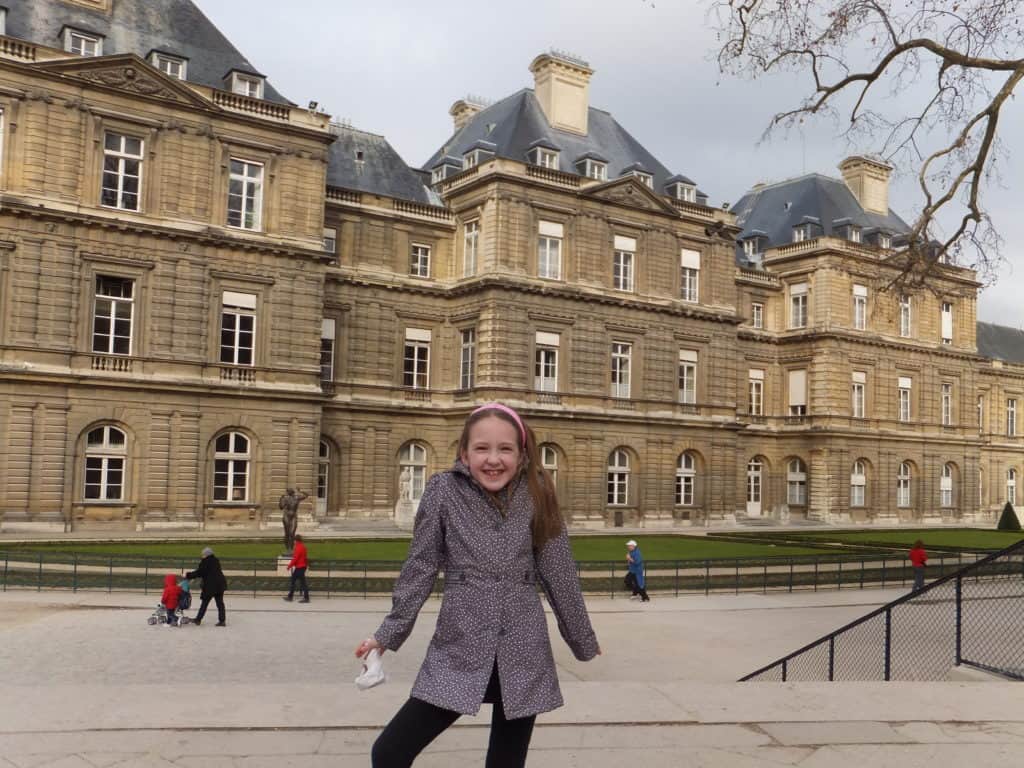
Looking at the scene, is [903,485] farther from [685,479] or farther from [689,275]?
[689,275]

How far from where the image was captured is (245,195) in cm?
3262

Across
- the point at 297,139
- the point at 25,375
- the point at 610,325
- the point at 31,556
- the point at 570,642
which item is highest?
the point at 297,139

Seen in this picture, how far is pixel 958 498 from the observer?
56.8m

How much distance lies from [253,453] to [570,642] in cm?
2932

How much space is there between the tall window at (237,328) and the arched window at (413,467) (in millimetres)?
8666

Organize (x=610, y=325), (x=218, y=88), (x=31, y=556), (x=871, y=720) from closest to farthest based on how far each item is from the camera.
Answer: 1. (x=871, y=720)
2. (x=31, y=556)
3. (x=218, y=88)
4. (x=610, y=325)

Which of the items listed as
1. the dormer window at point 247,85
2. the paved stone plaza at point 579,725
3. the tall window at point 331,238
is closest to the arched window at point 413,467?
the tall window at point 331,238

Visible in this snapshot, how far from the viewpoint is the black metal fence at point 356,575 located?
18594 millimetres

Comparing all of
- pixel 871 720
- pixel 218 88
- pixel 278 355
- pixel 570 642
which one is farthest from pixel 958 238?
pixel 218 88

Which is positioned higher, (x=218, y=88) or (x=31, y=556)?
(x=218, y=88)

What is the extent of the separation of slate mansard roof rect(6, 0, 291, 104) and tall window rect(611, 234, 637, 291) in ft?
49.8

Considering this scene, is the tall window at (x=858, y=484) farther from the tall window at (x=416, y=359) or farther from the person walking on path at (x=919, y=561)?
the person walking on path at (x=919, y=561)

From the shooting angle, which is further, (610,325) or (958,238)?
(610,325)

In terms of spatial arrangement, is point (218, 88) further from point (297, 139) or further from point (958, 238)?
point (958, 238)
